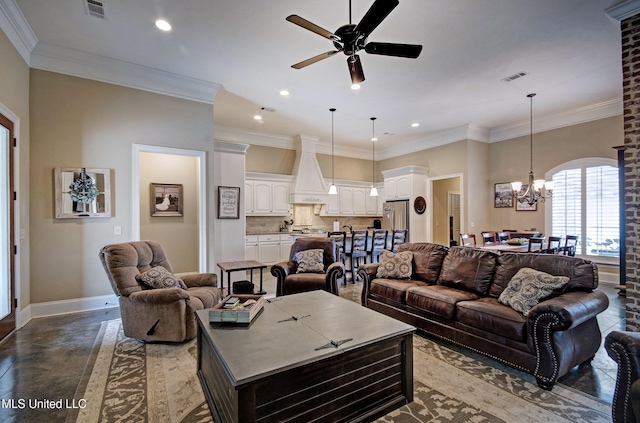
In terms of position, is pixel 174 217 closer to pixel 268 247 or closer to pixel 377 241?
pixel 268 247

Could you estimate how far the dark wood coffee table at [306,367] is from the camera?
159cm

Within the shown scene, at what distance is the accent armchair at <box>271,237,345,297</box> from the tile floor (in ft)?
7.46

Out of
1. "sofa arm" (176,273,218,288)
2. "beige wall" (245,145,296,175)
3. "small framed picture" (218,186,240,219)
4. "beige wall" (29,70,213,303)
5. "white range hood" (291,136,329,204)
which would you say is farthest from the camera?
"white range hood" (291,136,329,204)

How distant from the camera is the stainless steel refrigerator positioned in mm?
8180

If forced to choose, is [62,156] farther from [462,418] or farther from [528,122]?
[528,122]

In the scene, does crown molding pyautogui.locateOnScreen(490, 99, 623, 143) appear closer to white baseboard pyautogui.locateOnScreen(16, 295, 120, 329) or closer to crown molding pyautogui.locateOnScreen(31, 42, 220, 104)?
crown molding pyautogui.locateOnScreen(31, 42, 220, 104)

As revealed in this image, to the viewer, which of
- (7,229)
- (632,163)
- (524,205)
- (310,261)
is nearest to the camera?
(632,163)

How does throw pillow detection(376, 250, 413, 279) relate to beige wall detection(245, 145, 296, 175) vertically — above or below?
below

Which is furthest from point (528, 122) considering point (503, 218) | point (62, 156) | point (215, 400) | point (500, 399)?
point (62, 156)

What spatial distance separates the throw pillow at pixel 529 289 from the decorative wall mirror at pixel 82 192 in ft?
16.9

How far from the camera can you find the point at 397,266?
3932mm

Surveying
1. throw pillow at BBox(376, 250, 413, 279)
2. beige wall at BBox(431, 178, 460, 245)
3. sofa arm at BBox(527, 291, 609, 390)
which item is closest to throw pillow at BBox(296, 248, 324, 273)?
throw pillow at BBox(376, 250, 413, 279)

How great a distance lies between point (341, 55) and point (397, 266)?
2.95 meters

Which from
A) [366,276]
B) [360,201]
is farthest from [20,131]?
[360,201]
